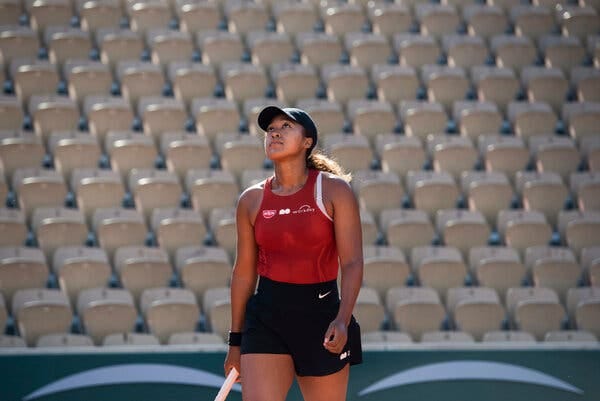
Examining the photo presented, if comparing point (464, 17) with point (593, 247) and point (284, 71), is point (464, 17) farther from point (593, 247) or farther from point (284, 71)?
point (593, 247)

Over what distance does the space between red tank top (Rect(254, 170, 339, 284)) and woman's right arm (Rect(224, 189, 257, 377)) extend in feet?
0.21

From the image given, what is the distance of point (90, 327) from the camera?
7.15 metres

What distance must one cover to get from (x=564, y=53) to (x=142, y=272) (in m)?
4.88

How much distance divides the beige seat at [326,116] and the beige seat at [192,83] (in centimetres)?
80

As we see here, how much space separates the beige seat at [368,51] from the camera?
10.3 meters

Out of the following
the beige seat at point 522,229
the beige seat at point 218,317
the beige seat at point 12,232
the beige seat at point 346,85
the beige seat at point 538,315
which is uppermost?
the beige seat at point 346,85

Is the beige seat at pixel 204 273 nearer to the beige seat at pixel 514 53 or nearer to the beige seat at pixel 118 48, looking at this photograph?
the beige seat at pixel 118 48

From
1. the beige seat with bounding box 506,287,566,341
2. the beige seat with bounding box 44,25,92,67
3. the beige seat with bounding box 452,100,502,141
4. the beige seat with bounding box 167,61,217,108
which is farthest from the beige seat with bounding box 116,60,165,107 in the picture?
the beige seat with bounding box 506,287,566,341

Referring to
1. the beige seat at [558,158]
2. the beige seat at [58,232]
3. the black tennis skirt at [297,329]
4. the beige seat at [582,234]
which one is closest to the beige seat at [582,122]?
the beige seat at [558,158]

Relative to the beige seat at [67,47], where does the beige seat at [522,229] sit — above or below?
below

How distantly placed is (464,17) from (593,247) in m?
3.32

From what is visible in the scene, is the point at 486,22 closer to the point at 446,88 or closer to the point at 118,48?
the point at 446,88

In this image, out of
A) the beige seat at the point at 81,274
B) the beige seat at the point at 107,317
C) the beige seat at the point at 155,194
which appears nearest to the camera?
the beige seat at the point at 107,317

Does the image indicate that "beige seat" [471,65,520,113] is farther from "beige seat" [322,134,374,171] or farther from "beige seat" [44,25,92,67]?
"beige seat" [44,25,92,67]
